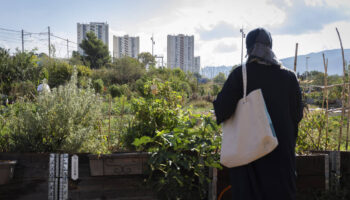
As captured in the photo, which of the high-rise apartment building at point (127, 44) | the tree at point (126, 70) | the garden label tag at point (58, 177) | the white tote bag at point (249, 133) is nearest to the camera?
the white tote bag at point (249, 133)

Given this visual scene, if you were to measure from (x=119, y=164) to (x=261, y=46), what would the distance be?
1.58 meters

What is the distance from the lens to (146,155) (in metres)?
2.68

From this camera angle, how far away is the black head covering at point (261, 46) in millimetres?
1880

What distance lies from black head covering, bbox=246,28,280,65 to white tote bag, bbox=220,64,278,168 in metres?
0.12

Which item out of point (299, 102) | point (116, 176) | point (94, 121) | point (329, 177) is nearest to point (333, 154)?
point (329, 177)

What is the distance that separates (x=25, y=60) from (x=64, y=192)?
704 inches

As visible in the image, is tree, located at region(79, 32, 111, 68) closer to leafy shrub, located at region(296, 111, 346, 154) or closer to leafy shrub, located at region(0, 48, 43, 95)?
leafy shrub, located at region(0, 48, 43, 95)

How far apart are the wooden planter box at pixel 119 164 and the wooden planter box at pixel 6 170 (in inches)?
26.5

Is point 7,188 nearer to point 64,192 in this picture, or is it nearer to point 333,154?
point 64,192

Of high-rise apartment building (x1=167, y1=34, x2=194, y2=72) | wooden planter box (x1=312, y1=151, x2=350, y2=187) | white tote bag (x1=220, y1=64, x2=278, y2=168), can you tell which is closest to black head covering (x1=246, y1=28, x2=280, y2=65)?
white tote bag (x1=220, y1=64, x2=278, y2=168)

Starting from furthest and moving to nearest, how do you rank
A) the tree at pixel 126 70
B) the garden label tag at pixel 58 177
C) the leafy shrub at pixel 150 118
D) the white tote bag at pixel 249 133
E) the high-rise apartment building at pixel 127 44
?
the high-rise apartment building at pixel 127 44 → the tree at pixel 126 70 → the leafy shrub at pixel 150 118 → the garden label tag at pixel 58 177 → the white tote bag at pixel 249 133

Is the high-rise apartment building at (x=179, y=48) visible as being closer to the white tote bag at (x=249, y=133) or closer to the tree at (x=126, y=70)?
the tree at (x=126, y=70)

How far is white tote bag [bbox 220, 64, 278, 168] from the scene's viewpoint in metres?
1.79

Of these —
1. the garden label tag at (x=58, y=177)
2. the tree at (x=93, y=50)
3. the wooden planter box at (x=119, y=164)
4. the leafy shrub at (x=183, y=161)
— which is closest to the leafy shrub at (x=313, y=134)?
the leafy shrub at (x=183, y=161)
